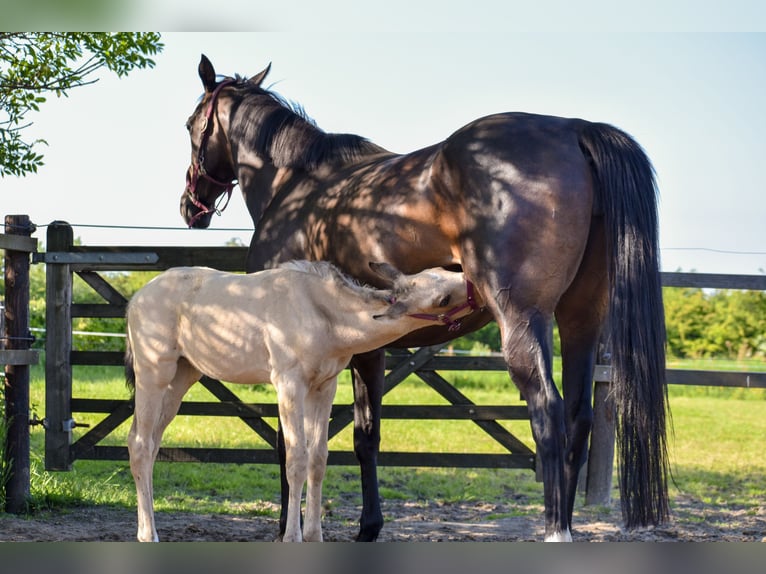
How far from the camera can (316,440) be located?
4738 mm

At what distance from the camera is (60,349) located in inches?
269

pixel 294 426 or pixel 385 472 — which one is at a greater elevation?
pixel 294 426

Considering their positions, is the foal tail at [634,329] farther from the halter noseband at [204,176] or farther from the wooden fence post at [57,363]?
the wooden fence post at [57,363]

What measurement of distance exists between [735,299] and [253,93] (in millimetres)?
19801

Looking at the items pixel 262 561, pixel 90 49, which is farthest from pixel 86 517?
pixel 90 49

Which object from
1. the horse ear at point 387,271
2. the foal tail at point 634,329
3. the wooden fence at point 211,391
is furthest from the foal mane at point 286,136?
the foal tail at point 634,329

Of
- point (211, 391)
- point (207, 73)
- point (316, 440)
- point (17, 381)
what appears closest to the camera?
point (316, 440)

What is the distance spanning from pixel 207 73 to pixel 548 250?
310 centimetres

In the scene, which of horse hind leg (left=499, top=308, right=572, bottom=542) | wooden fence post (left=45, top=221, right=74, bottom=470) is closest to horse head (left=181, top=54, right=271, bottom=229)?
wooden fence post (left=45, top=221, right=74, bottom=470)

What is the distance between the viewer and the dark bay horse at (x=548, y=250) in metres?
4.16

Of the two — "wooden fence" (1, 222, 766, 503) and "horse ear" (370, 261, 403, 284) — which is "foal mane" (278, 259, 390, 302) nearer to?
"horse ear" (370, 261, 403, 284)

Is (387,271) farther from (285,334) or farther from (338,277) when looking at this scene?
(285,334)

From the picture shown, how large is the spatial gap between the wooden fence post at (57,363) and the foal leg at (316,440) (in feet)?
9.57

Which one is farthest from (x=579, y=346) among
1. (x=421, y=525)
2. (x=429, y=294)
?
(x=421, y=525)
